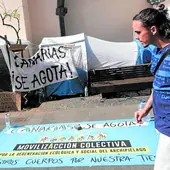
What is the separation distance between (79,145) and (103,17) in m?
7.58

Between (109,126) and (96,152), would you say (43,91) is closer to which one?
(109,126)

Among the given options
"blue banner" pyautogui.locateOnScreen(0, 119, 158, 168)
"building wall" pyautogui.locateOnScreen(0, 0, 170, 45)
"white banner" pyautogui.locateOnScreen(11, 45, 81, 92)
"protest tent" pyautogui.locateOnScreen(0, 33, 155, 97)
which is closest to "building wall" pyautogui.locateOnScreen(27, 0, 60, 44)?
"building wall" pyautogui.locateOnScreen(0, 0, 170, 45)

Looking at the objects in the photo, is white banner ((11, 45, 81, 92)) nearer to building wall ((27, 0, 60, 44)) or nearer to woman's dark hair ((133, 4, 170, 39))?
building wall ((27, 0, 60, 44))

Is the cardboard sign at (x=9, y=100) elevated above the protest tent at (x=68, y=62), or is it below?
below

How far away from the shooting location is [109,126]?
516 cm

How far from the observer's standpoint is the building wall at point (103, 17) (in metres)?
10.6

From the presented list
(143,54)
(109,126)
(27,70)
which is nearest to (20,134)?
(109,126)

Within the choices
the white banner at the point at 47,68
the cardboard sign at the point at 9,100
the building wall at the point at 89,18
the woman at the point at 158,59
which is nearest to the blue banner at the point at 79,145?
the woman at the point at 158,59

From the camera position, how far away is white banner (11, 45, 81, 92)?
7.61m

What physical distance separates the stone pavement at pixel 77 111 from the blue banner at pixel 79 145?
0.62m

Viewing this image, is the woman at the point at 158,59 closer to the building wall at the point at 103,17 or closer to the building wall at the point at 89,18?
the building wall at the point at 89,18

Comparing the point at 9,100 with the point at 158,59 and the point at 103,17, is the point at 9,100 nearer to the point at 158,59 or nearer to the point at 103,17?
the point at 103,17

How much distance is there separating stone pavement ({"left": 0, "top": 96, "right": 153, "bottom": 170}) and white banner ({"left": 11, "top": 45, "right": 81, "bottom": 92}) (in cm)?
71

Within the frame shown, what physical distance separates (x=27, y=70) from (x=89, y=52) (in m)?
2.10
